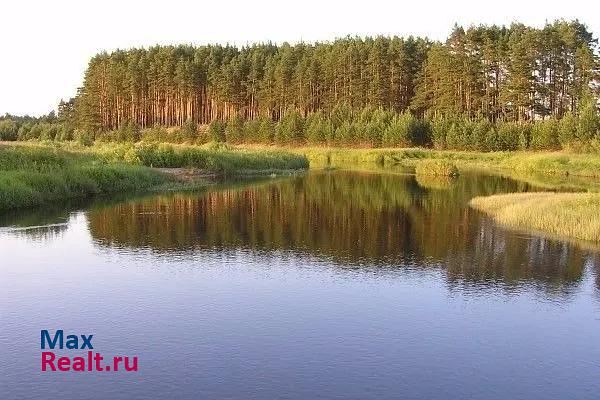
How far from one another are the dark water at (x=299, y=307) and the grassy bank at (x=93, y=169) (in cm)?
437

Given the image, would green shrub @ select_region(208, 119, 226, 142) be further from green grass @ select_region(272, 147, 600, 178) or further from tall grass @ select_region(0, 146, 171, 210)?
tall grass @ select_region(0, 146, 171, 210)

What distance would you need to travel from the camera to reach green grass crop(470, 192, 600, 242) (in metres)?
25.0

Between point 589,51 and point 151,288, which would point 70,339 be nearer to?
point 151,288

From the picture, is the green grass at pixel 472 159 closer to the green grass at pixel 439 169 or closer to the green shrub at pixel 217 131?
the green grass at pixel 439 169

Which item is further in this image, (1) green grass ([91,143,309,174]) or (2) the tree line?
(2) the tree line

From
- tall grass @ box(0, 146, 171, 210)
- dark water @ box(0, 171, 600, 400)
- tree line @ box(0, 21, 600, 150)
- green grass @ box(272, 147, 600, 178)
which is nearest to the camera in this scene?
dark water @ box(0, 171, 600, 400)

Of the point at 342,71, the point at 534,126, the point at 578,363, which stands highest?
the point at 342,71

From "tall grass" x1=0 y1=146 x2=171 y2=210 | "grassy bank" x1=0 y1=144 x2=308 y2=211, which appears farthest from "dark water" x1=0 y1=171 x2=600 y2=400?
"grassy bank" x1=0 y1=144 x2=308 y2=211

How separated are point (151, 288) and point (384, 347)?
7012 mm

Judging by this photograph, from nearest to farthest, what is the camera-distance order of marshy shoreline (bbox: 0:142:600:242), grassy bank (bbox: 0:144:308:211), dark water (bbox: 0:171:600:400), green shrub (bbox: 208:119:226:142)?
dark water (bbox: 0:171:600:400) → marshy shoreline (bbox: 0:142:600:242) → grassy bank (bbox: 0:144:308:211) → green shrub (bbox: 208:119:226:142)

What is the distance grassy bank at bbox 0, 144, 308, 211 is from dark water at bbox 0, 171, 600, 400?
437 centimetres

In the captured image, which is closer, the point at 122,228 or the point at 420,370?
the point at 420,370

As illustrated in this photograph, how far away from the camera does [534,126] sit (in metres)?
73.2

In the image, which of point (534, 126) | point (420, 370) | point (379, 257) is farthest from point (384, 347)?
point (534, 126)
